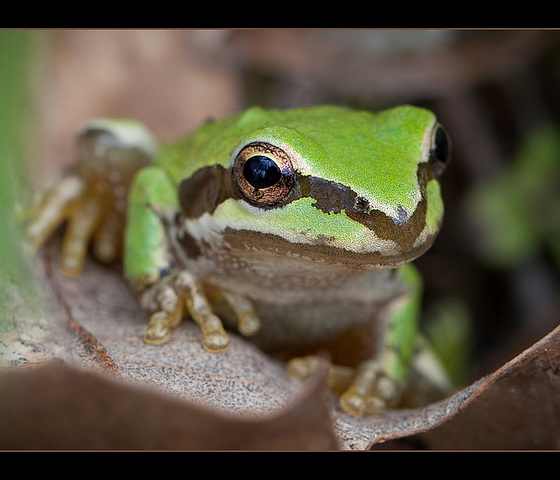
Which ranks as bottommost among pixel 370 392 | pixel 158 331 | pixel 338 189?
pixel 370 392

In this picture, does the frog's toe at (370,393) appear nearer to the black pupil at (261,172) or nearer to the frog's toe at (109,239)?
the black pupil at (261,172)

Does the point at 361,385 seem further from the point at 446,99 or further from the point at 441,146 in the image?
the point at 446,99

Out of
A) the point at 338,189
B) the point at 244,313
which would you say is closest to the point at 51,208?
the point at 244,313

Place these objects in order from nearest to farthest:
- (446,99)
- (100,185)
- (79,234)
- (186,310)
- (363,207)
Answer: (363,207) → (186,310) → (79,234) → (100,185) → (446,99)

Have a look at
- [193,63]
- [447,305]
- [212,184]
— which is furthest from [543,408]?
[193,63]

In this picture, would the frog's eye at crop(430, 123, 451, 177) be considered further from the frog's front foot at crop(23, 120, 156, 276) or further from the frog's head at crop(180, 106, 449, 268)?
the frog's front foot at crop(23, 120, 156, 276)

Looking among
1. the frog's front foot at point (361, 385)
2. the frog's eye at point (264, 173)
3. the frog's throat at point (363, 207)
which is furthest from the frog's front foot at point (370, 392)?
the frog's eye at point (264, 173)
